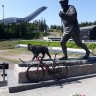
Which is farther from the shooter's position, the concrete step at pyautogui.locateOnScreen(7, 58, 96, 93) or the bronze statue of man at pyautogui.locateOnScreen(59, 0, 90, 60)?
the bronze statue of man at pyautogui.locateOnScreen(59, 0, 90, 60)

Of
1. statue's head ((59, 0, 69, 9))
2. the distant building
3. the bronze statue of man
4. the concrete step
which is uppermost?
statue's head ((59, 0, 69, 9))

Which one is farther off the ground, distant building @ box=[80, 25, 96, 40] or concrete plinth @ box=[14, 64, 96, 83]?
distant building @ box=[80, 25, 96, 40]

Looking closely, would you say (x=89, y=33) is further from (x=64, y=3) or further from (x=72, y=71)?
(x=72, y=71)

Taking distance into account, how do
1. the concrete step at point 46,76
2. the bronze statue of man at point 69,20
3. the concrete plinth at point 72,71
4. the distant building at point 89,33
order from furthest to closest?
the distant building at point 89,33 < the bronze statue of man at point 69,20 < the concrete plinth at point 72,71 < the concrete step at point 46,76

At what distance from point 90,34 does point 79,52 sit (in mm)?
25023

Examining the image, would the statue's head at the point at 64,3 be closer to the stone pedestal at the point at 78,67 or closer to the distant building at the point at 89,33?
the stone pedestal at the point at 78,67

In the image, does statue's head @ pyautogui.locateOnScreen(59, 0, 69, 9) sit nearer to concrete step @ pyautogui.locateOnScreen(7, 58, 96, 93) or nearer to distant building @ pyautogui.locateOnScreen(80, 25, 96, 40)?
concrete step @ pyautogui.locateOnScreen(7, 58, 96, 93)

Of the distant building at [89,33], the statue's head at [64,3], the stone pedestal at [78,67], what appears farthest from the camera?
the distant building at [89,33]

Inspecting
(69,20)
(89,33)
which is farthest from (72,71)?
(89,33)

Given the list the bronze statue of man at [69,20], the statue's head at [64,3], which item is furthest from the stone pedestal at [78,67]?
the statue's head at [64,3]

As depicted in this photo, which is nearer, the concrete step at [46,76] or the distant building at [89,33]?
the concrete step at [46,76]

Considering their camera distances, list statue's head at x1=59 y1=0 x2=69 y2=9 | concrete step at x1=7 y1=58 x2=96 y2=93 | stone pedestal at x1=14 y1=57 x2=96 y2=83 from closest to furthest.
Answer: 1. concrete step at x1=7 y1=58 x2=96 y2=93
2. stone pedestal at x1=14 y1=57 x2=96 y2=83
3. statue's head at x1=59 y1=0 x2=69 y2=9

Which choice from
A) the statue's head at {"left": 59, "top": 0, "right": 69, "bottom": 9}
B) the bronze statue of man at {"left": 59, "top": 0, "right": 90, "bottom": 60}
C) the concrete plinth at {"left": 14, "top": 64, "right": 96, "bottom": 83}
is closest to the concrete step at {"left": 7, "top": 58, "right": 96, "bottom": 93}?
the concrete plinth at {"left": 14, "top": 64, "right": 96, "bottom": 83}

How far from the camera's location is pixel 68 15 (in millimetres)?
11414
